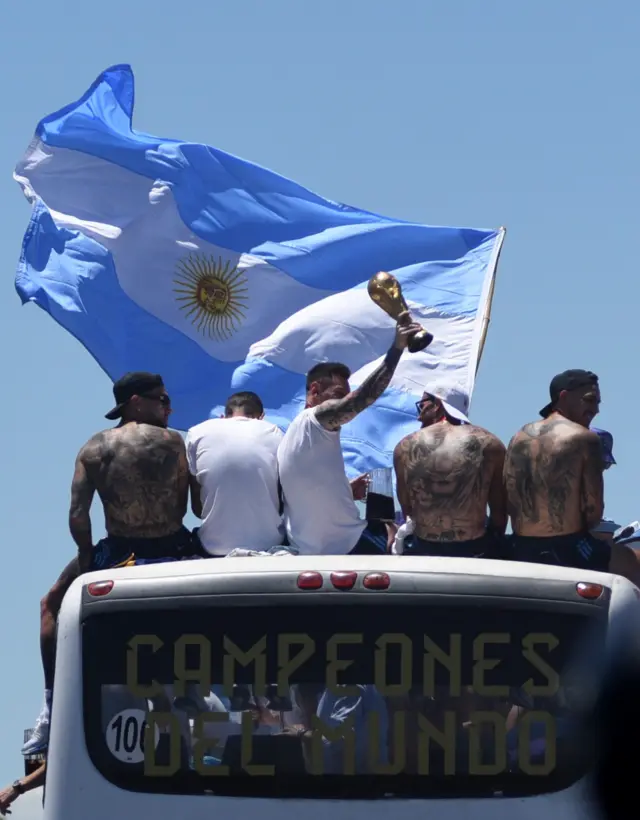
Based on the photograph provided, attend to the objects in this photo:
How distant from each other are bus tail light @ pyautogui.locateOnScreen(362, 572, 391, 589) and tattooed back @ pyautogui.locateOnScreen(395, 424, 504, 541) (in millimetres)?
1234

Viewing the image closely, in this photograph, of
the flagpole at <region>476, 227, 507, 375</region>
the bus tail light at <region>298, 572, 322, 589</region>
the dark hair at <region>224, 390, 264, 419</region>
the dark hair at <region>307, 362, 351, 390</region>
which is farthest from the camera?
the flagpole at <region>476, 227, 507, 375</region>

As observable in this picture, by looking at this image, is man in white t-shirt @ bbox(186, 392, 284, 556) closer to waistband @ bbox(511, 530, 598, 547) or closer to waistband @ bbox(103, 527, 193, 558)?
waistband @ bbox(103, 527, 193, 558)

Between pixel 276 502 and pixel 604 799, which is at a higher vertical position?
pixel 276 502

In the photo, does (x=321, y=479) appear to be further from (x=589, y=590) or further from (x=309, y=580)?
(x=589, y=590)

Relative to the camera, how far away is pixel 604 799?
870cm

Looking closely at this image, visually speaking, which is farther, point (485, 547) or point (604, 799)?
point (485, 547)

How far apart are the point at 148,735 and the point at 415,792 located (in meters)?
1.10

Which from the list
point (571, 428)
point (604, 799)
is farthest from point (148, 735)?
point (571, 428)

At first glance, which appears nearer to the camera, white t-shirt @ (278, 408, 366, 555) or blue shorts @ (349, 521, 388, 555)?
white t-shirt @ (278, 408, 366, 555)

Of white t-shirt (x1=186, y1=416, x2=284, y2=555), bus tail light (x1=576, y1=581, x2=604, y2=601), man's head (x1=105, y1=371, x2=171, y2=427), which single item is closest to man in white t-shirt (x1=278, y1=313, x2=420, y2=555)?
white t-shirt (x1=186, y1=416, x2=284, y2=555)

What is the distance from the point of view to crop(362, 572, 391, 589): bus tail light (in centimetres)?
883

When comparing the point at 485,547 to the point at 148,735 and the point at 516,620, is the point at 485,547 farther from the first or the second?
the point at 148,735

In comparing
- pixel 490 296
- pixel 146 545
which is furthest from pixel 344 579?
pixel 490 296

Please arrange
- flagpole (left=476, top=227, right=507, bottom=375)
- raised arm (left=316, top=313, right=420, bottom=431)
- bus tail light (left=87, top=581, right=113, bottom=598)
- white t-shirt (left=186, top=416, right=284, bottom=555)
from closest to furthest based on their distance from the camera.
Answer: bus tail light (left=87, top=581, right=113, bottom=598)
raised arm (left=316, top=313, right=420, bottom=431)
white t-shirt (left=186, top=416, right=284, bottom=555)
flagpole (left=476, top=227, right=507, bottom=375)
